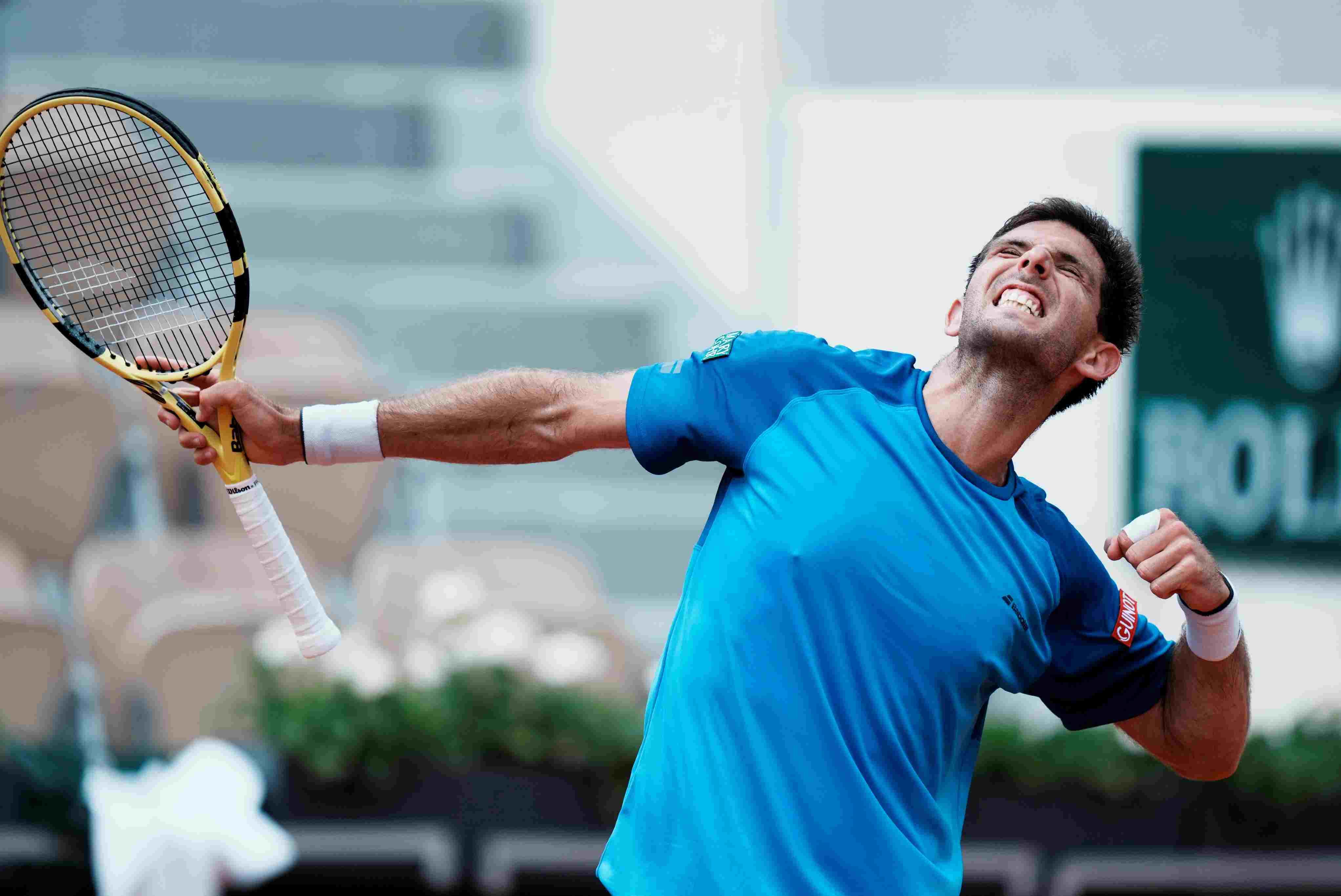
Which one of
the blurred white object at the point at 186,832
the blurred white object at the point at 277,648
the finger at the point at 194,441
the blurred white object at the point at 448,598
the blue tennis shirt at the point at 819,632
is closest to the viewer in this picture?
the blue tennis shirt at the point at 819,632

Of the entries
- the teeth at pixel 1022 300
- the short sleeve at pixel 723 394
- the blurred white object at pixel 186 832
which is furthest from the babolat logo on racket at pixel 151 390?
the blurred white object at pixel 186 832

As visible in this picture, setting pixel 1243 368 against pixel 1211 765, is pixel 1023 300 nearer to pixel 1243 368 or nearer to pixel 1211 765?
pixel 1211 765

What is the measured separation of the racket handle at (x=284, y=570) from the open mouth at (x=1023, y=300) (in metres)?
0.99

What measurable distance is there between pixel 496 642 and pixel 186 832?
43.2 inches

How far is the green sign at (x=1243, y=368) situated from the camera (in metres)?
5.76

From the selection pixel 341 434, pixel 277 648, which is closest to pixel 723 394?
pixel 341 434

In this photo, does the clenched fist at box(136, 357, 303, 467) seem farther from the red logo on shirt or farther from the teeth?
the red logo on shirt

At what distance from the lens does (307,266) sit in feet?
22.0

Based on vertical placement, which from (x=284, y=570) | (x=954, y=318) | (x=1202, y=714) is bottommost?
(x=1202, y=714)

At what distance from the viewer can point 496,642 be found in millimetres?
4086

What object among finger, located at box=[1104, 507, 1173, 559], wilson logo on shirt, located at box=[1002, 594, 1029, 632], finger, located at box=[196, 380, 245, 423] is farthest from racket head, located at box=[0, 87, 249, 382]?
finger, located at box=[1104, 507, 1173, 559]

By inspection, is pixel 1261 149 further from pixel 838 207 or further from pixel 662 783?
pixel 662 783

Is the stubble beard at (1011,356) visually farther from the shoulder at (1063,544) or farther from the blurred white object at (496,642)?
the blurred white object at (496,642)

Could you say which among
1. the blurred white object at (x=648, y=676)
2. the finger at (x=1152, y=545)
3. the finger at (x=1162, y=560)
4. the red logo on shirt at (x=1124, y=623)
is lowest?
the blurred white object at (x=648, y=676)
